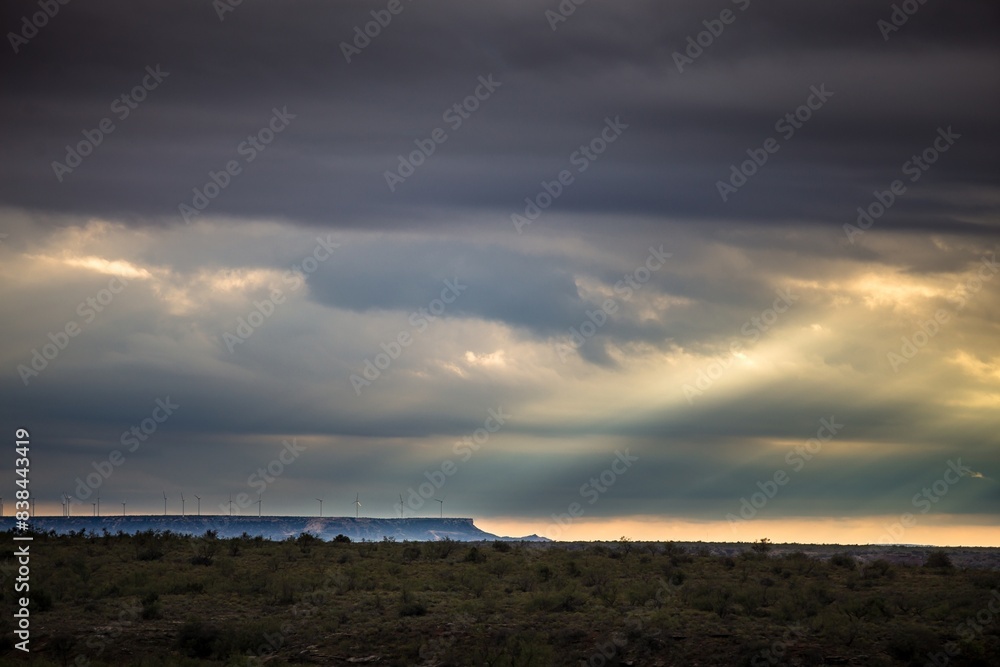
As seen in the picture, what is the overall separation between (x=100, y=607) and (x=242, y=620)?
28.6 ft

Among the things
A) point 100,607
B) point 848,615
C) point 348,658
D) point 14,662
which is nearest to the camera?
point 14,662

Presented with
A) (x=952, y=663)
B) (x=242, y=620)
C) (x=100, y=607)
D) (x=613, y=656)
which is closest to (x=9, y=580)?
(x=100, y=607)

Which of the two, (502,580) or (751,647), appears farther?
(502,580)

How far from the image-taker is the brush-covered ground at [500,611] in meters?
48.7

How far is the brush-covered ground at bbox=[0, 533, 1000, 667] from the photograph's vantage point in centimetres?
4872

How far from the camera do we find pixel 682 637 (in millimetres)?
50250

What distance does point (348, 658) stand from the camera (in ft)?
163

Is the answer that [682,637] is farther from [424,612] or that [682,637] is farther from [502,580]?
[502,580]

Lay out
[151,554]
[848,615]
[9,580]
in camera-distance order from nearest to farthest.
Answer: [848,615] < [9,580] < [151,554]

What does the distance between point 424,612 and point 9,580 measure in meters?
26.6

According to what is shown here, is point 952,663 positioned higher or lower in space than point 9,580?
lower

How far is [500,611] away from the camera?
184ft

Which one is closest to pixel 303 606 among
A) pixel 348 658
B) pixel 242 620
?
pixel 242 620

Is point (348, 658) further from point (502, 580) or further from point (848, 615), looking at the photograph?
point (848, 615)
